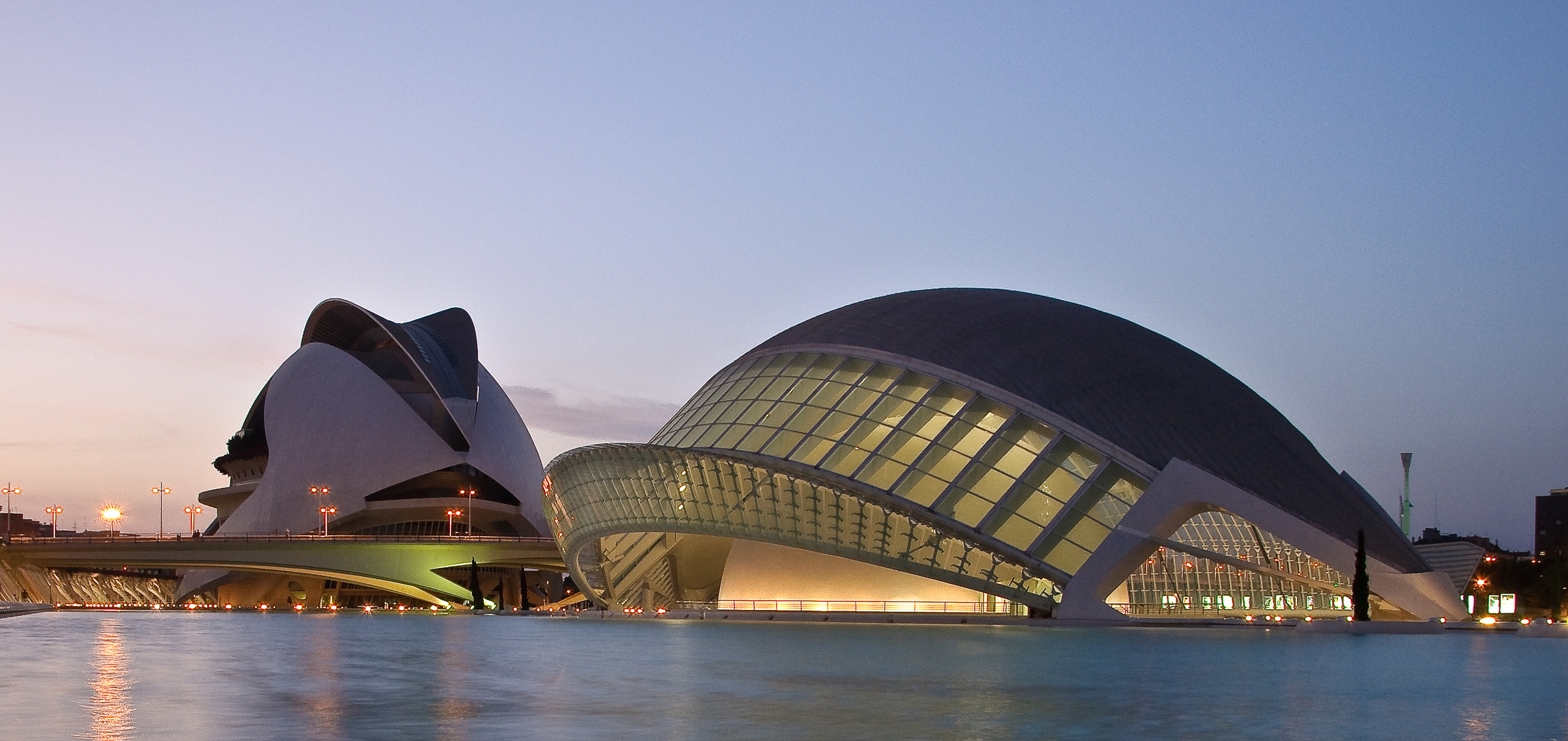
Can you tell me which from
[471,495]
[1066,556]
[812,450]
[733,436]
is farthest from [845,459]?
[471,495]

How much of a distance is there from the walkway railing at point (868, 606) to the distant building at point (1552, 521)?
465 ft

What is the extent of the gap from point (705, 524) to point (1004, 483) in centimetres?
1016

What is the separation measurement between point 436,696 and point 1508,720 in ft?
38.6

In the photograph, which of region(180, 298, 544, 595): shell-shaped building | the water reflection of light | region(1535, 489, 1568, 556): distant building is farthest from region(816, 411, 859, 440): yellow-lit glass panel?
region(1535, 489, 1568, 556): distant building

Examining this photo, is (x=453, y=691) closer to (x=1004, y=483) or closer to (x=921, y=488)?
(x=921, y=488)

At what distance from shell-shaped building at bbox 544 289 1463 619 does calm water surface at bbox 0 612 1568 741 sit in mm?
7534

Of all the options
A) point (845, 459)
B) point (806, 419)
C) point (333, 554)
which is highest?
point (806, 419)

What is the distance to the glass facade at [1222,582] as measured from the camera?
45906mm

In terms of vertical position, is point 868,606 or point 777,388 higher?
point 777,388

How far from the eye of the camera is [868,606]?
49156 millimetres

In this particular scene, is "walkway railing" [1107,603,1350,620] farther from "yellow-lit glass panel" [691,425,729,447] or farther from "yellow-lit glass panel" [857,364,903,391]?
"yellow-lit glass panel" [691,425,729,447]

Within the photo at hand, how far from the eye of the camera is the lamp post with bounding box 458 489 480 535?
299 ft

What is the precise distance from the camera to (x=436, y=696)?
1834 cm

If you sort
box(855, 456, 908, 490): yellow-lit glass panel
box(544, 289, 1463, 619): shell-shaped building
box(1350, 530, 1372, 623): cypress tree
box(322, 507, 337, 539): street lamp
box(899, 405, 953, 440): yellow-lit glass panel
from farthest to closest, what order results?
box(322, 507, 337, 539): street lamp < box(899, 405, 953, 440): yellow-lit glass panel < box(855, 456, 908, 490): yellow-lit glass panel < box(544, 289, 1463, 619): shell-shaped building < box(1350, 530, 1372, 623): cypress tree
